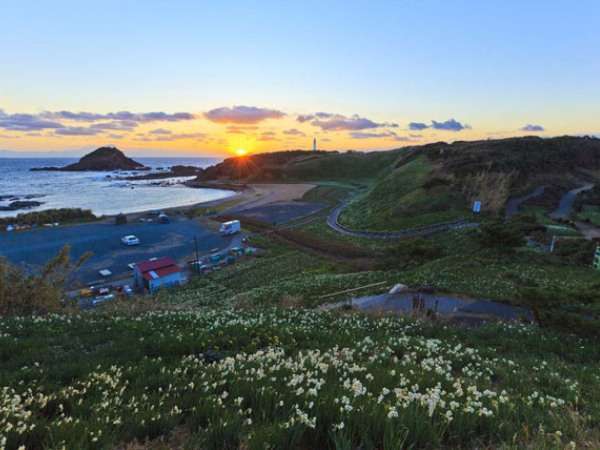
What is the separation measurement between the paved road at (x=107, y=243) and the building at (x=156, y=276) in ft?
20.4

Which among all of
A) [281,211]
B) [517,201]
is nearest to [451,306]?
[517,201]

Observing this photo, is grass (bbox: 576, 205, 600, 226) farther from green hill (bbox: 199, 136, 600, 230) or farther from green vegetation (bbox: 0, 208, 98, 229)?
green vegetation (bbox: 0, 208, 98, 229)

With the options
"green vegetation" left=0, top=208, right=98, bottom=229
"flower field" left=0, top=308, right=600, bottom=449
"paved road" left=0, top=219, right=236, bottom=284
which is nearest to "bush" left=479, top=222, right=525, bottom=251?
"flower field" left=0, top=308, right=600, bottom=449

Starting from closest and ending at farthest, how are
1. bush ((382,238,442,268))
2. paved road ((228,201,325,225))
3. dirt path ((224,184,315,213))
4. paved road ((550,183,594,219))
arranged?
bush ((382,238,442,268))
paved road ((550,183,594,219))
paved road ((228,201,325,225))
dirt path ((224,184,315,213))

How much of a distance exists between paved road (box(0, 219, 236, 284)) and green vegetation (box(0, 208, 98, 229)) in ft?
25.3

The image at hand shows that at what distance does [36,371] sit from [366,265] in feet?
112

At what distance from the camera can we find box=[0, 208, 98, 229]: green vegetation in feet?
232

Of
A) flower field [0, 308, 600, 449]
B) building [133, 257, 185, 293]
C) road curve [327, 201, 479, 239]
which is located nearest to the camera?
flower field [0, 308, 600, 449]

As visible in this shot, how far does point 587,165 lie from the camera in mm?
82812

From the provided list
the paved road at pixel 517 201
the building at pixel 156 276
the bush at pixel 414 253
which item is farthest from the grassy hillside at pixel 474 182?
the building at pixel 156 276

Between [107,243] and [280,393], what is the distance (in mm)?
61714

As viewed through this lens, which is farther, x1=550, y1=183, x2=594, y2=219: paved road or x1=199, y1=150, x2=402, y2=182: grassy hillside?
x1=199, y1=150, x2=402, y2=182: grassy hillside

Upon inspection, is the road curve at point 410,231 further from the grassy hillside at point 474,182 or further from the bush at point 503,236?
the bush at point 503,236

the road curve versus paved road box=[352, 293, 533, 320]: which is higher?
paved road box=[352, 293, 533, 320]
